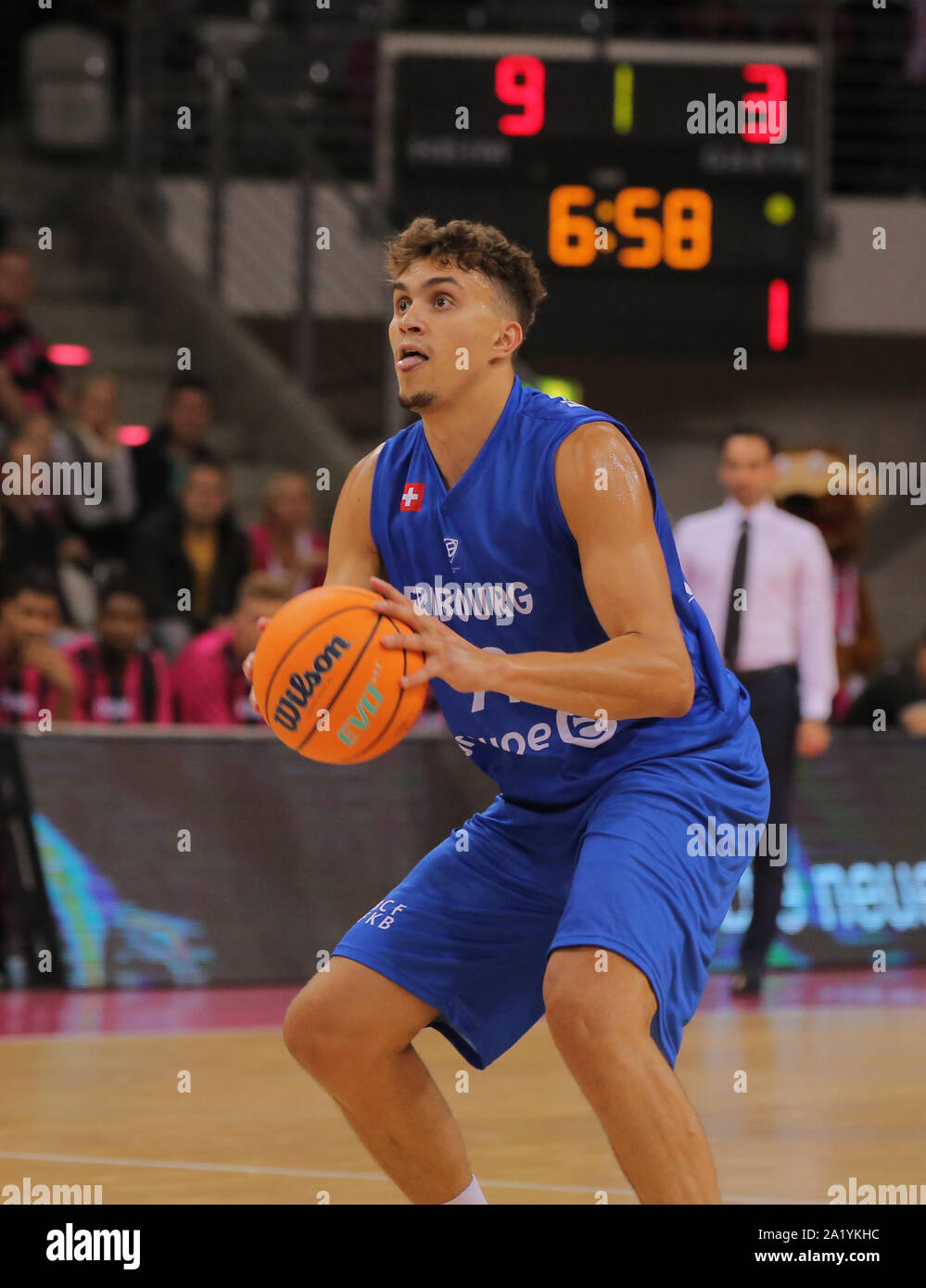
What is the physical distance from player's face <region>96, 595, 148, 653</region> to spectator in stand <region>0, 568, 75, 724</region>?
0.27 m

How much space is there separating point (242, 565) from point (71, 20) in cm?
664

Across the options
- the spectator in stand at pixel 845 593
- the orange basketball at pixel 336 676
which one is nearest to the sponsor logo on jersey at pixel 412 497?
the orange basketball at pixel 336 676

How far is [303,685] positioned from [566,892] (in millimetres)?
692

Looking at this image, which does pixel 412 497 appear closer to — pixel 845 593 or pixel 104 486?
pixel 104 486

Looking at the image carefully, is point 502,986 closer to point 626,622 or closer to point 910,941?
point 626,622

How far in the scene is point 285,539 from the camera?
1177 cm

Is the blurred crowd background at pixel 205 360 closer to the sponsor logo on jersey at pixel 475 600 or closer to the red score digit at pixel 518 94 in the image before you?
the red score digit at pixel 518 94

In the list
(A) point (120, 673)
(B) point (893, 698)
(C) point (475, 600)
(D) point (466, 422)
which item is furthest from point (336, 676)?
(B) point (893, 698)

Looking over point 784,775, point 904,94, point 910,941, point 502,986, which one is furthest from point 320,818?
point 904,94

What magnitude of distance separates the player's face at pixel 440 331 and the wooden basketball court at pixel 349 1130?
2.01 meters

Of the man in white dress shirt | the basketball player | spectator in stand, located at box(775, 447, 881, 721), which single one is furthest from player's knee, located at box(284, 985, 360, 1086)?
spectator in stand, located at box(775, 447, 881, 721)

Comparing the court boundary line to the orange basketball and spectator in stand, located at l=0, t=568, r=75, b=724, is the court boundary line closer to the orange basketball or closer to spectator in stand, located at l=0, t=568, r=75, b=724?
the orange basketball

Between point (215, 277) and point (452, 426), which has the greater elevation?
point (215, 277)

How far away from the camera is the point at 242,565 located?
38.0ft
